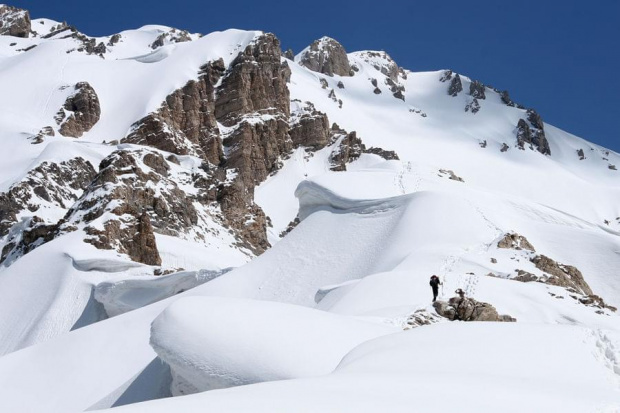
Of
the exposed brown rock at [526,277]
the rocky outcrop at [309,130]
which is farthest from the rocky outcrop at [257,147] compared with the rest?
the exposed brown rock at [526,277]

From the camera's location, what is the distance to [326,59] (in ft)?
498

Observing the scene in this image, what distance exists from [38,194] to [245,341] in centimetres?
6394

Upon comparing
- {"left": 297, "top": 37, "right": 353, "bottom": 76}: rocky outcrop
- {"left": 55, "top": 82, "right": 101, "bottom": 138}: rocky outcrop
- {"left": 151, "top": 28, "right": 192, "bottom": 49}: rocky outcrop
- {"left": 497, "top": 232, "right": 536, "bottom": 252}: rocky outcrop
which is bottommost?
{"left": 497, "top": 232, "right": 536, "bottom": 252}: rocky outcrop

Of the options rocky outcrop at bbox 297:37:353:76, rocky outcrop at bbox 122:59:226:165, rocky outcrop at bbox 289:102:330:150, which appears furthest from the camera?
rocky outcrop at bbox 297:37:353:76

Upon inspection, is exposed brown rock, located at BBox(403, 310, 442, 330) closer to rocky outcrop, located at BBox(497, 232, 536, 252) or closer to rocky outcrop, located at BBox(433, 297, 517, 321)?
rocky outcrop, located at BBox(433, 297, 517, 321)

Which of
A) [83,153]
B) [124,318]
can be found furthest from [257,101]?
[124,318]

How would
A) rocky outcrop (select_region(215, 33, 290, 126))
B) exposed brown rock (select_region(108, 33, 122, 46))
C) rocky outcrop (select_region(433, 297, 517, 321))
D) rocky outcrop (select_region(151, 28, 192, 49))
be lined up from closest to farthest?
rocky outcrop (select_region(433, 297, 517, 321)) → rocky outcrop (select_region(215, 33, 290, 126)) → exposed brown rock (select_region(108, 33, 122, 46)) → rocky outcrop (select_region(151, 28, 192, 49))

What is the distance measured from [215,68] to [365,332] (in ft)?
317

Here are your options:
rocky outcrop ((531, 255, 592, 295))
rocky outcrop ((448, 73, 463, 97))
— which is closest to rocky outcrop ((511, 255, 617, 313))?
rocky outcrop ((531, 255, 592, 295))

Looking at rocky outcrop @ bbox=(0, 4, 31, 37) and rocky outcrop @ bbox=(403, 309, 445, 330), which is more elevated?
rocky outcrop @ bbox=(0, 4, 31, 37)

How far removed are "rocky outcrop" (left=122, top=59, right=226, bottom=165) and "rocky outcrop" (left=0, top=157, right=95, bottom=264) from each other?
48.6 ft

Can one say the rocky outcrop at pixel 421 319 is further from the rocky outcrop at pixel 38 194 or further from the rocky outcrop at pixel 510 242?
the rocky outcrop at pixel 38 194

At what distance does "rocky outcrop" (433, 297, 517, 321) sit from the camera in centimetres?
1608

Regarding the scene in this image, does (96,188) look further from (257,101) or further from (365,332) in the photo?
(257,101)
